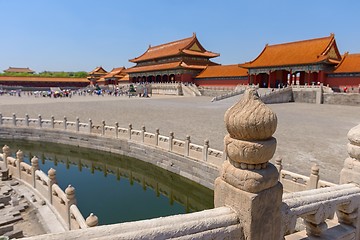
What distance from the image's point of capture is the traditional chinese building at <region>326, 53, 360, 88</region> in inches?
1048

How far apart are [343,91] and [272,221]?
102 ft

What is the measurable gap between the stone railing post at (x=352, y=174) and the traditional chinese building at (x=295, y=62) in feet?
93.1

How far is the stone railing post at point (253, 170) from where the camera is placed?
202 cm

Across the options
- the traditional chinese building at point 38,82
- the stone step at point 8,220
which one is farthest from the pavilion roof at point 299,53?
the traditional chinese building at point 38,82

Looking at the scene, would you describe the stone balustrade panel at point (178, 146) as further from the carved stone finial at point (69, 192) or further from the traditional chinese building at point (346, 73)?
the traditional chinese building at point (346, 73)

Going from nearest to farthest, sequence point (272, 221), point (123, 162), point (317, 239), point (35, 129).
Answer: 1. point (272, 221)
2. point (317, 239)
3. point (123, 162)
4. point (35, 129)

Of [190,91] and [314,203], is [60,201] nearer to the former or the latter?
[314,203]

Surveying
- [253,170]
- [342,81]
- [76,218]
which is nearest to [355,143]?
[253,170]

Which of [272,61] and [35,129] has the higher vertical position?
[272,61]

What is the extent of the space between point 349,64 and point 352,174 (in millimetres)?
29963

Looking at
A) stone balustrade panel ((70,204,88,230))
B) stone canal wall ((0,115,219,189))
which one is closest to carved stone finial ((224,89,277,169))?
stone balustrade panel ((70,204,88,230))

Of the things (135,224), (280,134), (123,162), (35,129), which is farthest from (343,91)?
(135,224)

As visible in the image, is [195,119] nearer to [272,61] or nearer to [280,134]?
[280,134]

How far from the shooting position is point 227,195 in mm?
2234
